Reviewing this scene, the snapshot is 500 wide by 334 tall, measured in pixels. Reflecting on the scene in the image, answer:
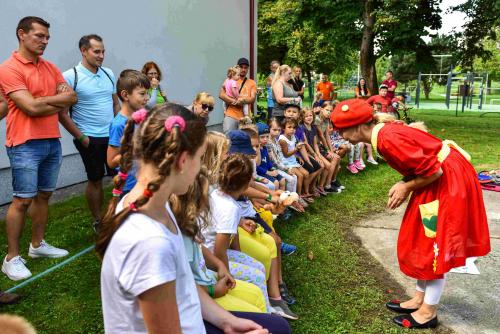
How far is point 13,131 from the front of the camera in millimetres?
3670

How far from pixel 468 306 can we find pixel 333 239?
1.65 meters

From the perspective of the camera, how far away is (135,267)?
4.20 ft

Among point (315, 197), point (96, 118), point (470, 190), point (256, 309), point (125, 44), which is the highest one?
point (125, 44)

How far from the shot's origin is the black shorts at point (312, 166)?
6.46 metres

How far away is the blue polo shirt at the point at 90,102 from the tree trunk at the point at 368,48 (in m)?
13.9

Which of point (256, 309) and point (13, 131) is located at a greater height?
point (13, 131)

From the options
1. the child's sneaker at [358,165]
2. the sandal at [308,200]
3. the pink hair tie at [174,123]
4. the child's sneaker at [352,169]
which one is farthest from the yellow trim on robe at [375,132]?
the child's sneaker at [358,165]

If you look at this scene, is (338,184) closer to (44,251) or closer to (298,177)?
(298,177)

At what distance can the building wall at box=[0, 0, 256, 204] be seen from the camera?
230 inches

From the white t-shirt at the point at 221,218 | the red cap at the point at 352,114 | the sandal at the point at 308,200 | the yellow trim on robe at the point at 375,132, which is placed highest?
the red cap at the point at 352,114

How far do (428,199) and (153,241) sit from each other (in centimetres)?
235

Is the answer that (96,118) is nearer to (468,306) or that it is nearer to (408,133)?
(408,133)

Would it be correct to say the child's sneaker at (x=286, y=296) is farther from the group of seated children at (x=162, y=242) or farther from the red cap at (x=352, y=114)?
the red cap at (x=352, y=114)

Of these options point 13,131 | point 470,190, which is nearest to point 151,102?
point 13,131
